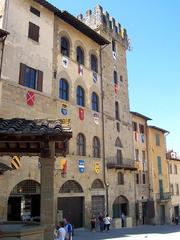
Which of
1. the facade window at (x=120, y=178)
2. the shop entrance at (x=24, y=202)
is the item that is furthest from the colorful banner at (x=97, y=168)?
the shop entrance at (x=24, y=202)

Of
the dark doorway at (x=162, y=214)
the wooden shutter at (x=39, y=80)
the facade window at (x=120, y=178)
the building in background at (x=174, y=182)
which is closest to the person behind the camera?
the wooden shutter at (x=39, y=80)

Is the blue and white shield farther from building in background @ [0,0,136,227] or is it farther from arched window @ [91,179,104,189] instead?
arched window @ [91,179,104,189]

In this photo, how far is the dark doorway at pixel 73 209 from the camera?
2385 centimetres

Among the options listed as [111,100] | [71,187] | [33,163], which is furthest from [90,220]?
[111,100]

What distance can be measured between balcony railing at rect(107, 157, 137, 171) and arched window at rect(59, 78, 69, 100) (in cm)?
747

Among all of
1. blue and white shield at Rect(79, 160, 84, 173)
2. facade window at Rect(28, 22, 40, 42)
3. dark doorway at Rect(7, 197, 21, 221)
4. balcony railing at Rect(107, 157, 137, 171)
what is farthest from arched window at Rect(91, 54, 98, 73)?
dark doorway at Rect(7, 197, 21, 221)

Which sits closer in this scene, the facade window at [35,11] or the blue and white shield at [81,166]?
the facade window at [35,11]

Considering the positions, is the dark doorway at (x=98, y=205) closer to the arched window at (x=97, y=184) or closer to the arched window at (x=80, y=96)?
the arched window at (x=97, y=184)

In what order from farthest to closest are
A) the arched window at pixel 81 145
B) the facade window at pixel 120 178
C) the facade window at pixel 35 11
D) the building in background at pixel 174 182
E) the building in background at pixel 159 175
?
the building in background at pixel 174 182, the building in background at pixel 159 175, the facade window at pixel 120 178, the arched window at pixel 81 145, the facade window at pixel 35 11

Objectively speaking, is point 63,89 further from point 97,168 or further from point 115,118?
point 115,118

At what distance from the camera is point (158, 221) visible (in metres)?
A: 36.3

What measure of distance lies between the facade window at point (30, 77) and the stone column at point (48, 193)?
561 inches

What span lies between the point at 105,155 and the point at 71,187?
522cm

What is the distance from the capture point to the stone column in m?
8.10
